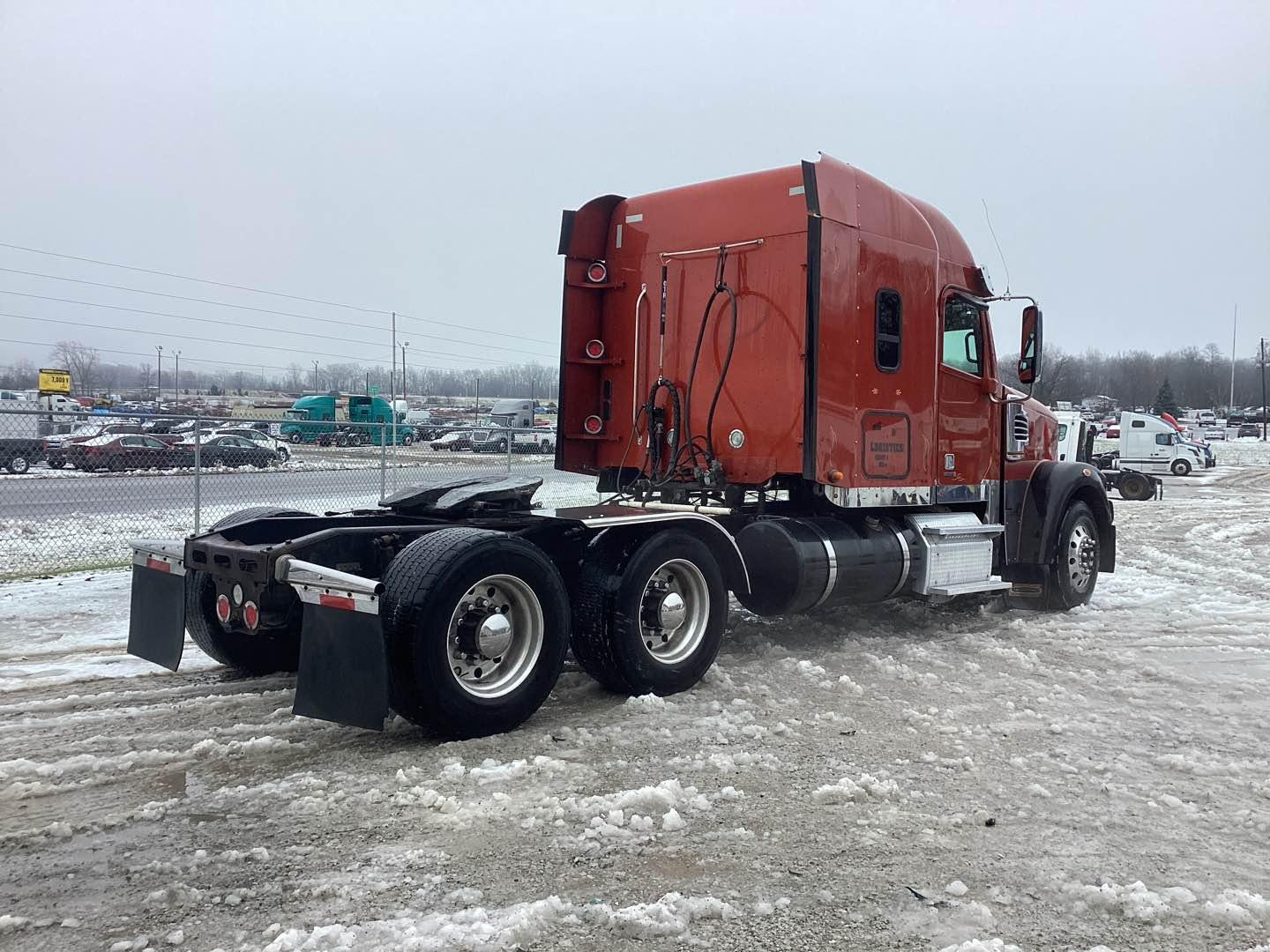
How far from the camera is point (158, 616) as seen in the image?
19.8 feet

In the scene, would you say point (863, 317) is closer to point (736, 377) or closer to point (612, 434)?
point (736, 377)

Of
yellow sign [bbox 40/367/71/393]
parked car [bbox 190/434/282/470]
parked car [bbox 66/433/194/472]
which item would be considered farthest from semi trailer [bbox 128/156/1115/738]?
yellow sign [bbox 40/367/71/393]

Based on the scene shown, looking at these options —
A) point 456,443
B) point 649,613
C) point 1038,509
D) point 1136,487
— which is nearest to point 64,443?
point 649,613

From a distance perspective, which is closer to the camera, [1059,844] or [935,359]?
[1059,844]

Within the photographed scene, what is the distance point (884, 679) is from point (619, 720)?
210 cm

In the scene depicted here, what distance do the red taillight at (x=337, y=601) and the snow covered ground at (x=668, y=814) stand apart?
75cm

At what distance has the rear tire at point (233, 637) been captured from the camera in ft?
20.7

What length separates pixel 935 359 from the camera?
844 centimetres

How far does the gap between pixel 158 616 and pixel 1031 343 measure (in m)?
7.13

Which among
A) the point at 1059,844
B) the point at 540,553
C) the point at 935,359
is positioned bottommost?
the point at 1059,844

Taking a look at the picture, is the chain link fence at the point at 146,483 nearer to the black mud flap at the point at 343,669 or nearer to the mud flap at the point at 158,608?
the mud flap at the point at 158,608

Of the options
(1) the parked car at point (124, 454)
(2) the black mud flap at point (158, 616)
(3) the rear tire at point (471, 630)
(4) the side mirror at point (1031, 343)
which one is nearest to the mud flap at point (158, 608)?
(2) the black mud flap at point (158, 616)

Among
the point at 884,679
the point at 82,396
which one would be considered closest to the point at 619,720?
the point at 884,679

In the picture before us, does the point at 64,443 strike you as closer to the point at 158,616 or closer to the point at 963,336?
the point at 158,616
